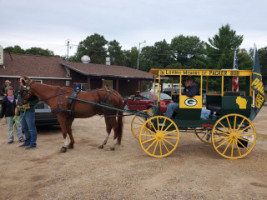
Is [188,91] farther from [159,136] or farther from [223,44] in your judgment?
[223,44]

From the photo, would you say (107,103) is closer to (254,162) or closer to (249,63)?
(254,162)

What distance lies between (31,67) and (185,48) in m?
42.1

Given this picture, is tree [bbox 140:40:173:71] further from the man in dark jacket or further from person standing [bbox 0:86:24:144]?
the man in dark jacket

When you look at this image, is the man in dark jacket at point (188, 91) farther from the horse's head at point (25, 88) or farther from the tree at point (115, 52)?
the tree at point (115, 52)

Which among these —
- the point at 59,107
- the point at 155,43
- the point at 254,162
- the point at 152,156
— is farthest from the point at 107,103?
the point at 155,43

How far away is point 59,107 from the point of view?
6.34m

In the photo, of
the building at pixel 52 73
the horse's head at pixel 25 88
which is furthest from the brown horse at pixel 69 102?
the building at pixel 52 73

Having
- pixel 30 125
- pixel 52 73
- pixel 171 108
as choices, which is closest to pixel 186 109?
pixel 171 108

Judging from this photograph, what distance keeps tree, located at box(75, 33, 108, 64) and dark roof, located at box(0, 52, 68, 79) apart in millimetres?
29593

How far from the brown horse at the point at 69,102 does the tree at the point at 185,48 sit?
5132cm

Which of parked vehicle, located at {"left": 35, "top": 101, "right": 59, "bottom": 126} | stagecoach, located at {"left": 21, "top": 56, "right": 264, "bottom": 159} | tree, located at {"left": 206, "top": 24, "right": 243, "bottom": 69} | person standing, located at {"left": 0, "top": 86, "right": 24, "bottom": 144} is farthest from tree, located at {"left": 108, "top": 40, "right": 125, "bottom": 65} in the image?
stagecoach, located at {"left": 21, "top": 56, "right": 264, "bottom": 159}

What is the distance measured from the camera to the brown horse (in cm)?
636

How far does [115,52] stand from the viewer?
56781 millimetres

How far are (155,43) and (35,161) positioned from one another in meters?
57.0
